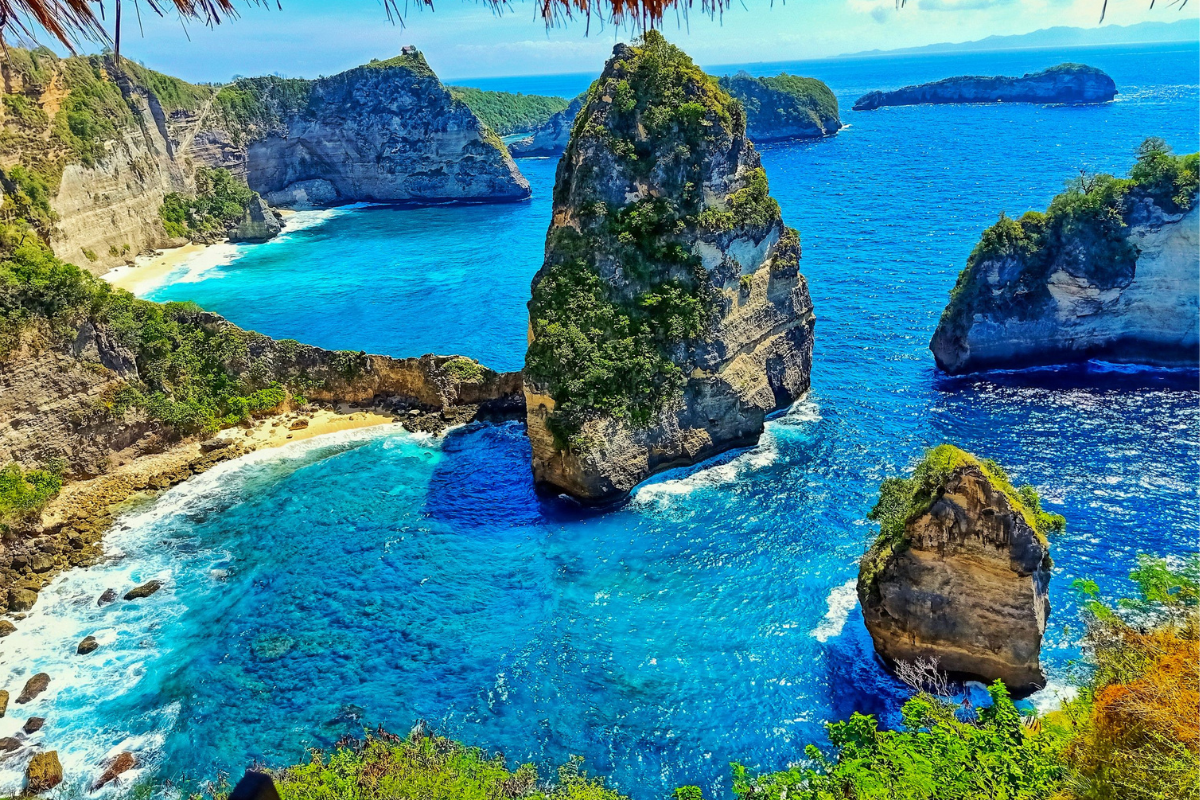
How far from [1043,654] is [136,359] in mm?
49086

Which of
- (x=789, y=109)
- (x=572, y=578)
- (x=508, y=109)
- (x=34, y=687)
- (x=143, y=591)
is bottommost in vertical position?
(x=572, y=578)

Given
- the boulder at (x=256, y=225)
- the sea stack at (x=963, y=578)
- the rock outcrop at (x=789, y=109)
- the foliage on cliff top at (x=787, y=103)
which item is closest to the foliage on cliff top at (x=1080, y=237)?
the sea stack at (x=963, y=578)

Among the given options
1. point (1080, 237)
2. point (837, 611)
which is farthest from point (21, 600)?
point (1080, 237)

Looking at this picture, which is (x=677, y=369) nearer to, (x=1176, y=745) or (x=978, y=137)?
(x=1176, y=745)

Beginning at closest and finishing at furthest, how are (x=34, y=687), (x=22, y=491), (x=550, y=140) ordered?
(x=34, y=687) < (x=22, y=491) < (x=550, y=140)

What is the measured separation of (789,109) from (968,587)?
470 feet

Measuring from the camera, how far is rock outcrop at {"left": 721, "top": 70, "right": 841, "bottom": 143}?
149125mm

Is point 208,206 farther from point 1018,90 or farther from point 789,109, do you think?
point 1018,90

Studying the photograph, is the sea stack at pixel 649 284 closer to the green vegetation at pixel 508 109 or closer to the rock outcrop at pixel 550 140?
the rock outcrop at pixel 550 140

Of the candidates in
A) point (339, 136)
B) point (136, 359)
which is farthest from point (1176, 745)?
point (339, 136)

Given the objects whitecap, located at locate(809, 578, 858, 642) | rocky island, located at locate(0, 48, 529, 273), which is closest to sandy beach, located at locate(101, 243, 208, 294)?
rocky island, located at locate(0, 48, 529, 273)

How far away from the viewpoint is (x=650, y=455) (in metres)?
39.9

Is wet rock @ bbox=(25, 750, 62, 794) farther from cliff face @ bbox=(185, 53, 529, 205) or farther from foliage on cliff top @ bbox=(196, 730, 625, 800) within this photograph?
cliff face @ bbox=(185, 53, 529, 205)

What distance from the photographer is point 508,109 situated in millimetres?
188750
